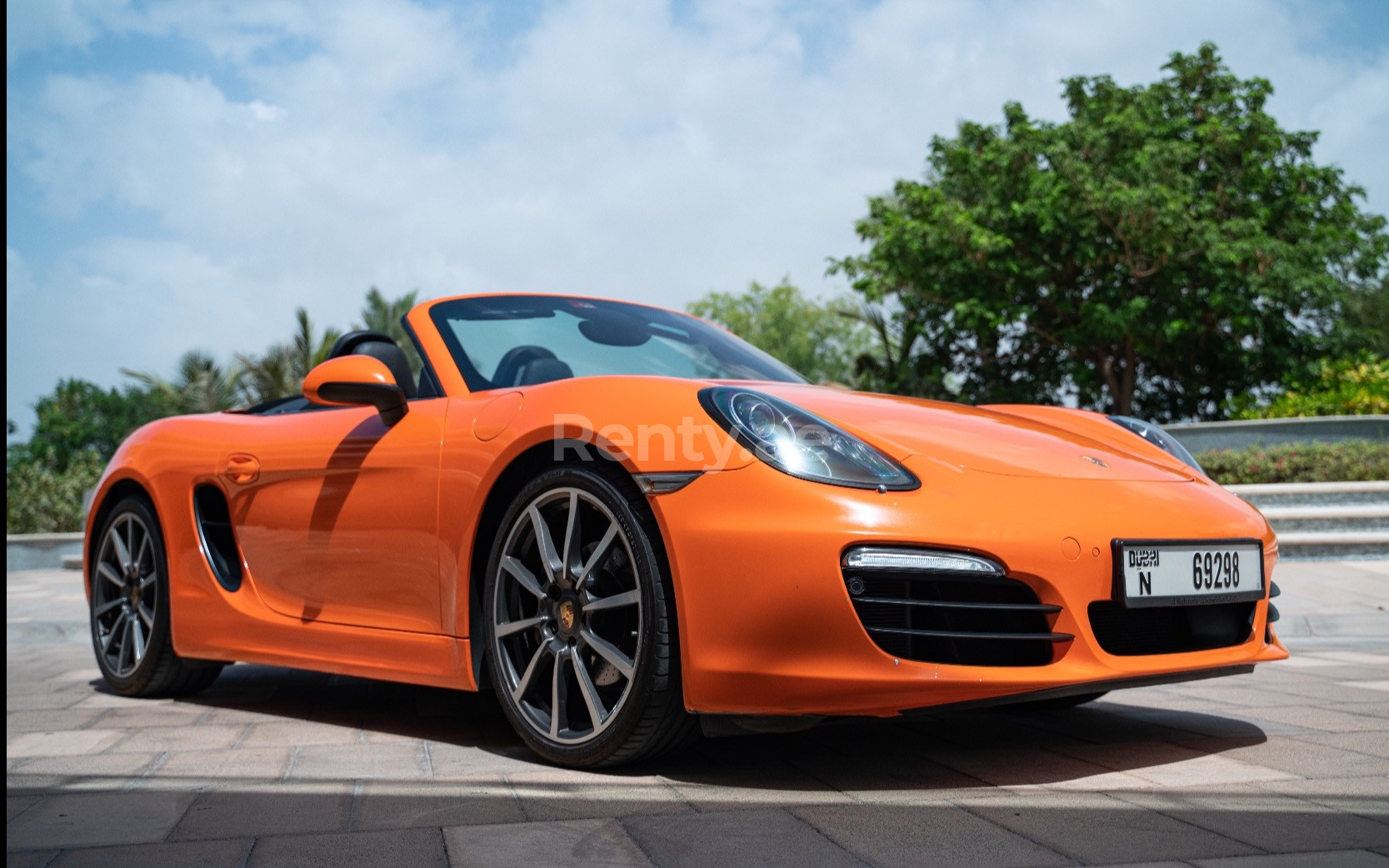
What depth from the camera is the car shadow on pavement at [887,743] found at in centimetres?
288

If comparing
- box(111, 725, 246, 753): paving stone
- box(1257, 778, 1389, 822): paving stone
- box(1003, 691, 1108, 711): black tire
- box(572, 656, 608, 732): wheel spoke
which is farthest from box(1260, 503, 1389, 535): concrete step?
box(111, 725, 246, 753): paving stone

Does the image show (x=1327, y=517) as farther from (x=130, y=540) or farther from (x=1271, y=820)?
(x=130, y=540)

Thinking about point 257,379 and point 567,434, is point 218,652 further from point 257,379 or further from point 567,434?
point 257,379

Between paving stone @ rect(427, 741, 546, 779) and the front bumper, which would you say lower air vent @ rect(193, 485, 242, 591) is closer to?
paving stone @ rect(427, 741, 546, 779)

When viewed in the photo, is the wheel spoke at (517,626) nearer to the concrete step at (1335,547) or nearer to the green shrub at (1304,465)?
the concrete step at (1335,547)

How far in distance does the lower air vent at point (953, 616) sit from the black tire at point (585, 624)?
467 millimetres

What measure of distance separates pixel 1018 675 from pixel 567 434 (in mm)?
1197

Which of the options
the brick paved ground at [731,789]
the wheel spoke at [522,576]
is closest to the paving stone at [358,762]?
the brick paved ground at [731,789]

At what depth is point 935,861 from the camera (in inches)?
83.1

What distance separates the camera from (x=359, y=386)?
11.5 ft

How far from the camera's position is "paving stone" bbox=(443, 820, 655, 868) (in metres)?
2.15

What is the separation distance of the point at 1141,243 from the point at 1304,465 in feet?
28.5

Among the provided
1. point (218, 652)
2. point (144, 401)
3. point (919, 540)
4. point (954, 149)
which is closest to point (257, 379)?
point (954, 149)

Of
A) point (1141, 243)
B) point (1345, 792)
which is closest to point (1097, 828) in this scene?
point (1345, 792)
